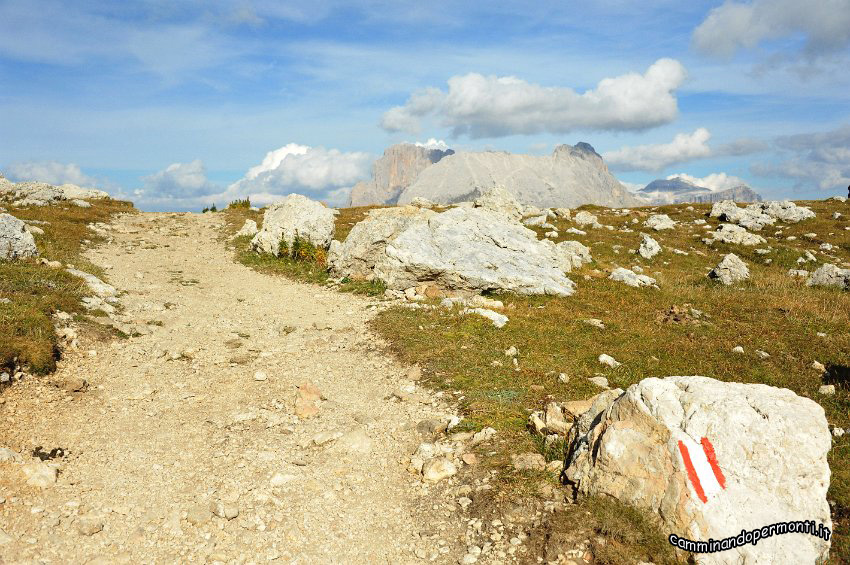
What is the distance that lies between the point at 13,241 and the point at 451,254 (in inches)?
705

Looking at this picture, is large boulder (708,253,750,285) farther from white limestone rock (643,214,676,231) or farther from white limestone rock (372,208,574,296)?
white limestone rock (643,214,676,231)

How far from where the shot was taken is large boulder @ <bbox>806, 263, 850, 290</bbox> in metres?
23.7

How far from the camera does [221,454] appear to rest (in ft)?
28.9

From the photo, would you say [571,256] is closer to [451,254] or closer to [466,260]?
[466,260]

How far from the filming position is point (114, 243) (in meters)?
32.1

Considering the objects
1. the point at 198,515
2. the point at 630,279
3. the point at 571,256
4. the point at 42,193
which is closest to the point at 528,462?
the point at 198,515

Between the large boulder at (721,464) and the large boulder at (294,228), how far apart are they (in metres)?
24.1

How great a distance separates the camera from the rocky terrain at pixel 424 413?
6445 mm

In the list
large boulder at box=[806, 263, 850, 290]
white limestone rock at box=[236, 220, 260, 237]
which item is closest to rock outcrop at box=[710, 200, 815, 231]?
large boulder at box=[806, 263, 850, 290]

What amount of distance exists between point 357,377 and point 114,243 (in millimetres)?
27416

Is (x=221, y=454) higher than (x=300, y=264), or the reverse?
(x=300, y=264)

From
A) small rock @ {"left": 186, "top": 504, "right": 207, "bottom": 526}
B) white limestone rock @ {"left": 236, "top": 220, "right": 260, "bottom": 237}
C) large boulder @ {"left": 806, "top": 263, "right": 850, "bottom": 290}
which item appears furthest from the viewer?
white limestone rock @ {"left": 236, "top": 220, "right": 260, "bottom": 237}

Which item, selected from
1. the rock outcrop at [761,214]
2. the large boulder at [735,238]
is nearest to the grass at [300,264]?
the large boulder at [735,238]

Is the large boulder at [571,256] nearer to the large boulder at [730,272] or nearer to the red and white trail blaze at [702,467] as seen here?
the large boulder at [730,272]
